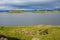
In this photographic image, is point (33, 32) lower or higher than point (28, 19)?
lower

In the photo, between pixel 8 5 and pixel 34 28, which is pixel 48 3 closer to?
pixel 34 28

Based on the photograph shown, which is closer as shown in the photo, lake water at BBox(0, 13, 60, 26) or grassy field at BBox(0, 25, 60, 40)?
grassy field at BBox(0, 25, 60, 40)

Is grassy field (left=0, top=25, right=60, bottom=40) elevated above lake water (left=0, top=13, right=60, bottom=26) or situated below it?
below

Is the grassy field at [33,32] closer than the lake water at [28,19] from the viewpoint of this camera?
Yes

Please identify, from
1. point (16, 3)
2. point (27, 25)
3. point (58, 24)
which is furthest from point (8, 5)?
point (58, 24)

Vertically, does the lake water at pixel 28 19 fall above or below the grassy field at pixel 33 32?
above
